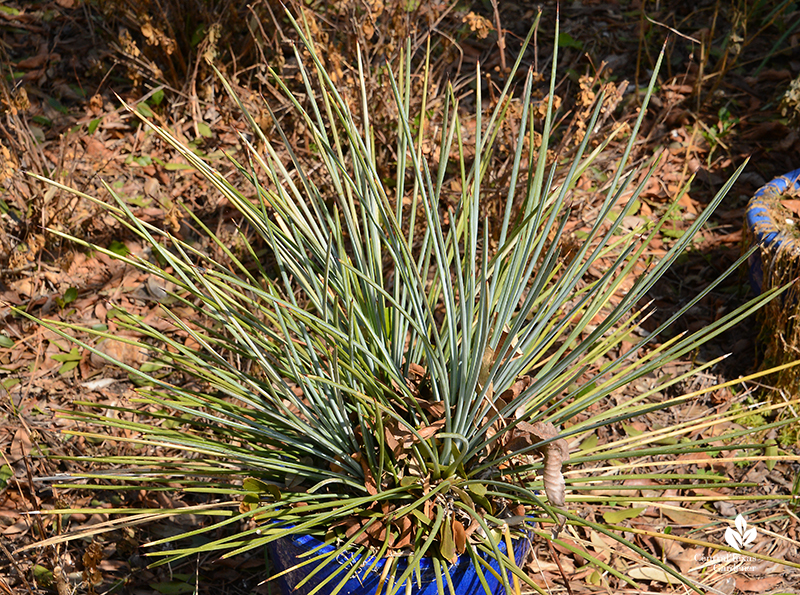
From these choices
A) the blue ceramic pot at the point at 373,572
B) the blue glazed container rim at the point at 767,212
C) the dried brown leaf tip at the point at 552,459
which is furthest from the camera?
the blue glazed container rim at the point at 767,212

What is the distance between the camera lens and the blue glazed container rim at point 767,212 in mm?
2205

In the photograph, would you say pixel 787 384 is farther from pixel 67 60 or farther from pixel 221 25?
pixel 67 60

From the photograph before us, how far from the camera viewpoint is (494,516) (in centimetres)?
133

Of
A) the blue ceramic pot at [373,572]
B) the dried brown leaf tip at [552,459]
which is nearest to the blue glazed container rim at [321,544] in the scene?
the blue ceramic pot at [373,572]

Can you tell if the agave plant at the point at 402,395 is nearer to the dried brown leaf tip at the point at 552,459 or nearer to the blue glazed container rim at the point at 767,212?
the dried brown leaf tip at the point at 552,459

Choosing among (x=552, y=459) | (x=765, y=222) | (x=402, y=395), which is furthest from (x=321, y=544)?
(x=765, y=222)

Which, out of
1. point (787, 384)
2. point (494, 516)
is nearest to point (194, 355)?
point (494, 516)

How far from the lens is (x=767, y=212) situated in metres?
2.33

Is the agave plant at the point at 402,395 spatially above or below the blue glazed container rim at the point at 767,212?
below

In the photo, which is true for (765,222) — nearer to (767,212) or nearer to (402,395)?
(767,212)

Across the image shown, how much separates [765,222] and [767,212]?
0.06 metres

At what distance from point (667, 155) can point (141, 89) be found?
7.92ft

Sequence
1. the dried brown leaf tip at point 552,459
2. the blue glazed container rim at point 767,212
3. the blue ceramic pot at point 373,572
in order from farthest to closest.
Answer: the blue glazed container rim at point 767,212
the blue ceramic pot at point 373,572
the dried brown leaf tip at point 552,459

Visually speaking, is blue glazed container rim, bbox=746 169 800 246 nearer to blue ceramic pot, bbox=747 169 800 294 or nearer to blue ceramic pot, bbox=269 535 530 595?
blue ceramic pot, bbox=747 169 800 294
